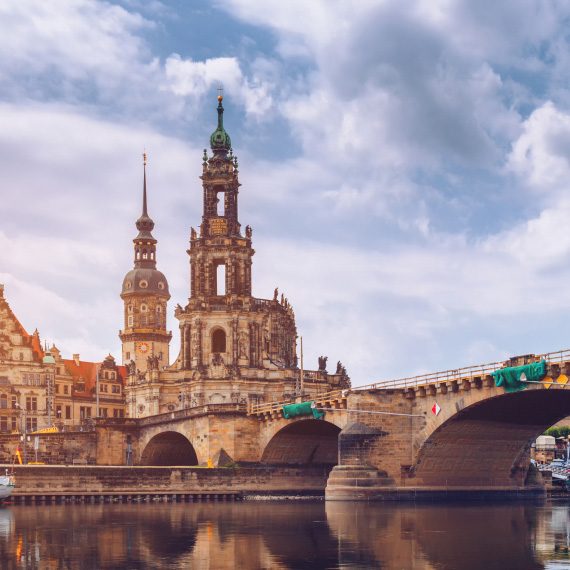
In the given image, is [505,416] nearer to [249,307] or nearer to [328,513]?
[328,513]

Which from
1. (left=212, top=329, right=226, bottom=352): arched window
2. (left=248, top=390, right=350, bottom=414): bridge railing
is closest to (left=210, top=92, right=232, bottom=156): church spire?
(left=212, top=329, right=226, bottom=352): arched window

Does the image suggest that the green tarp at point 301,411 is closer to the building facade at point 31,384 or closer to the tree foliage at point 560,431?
the building facade at point 31,384

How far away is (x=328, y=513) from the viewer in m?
73.2

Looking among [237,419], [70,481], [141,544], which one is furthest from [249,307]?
[141,544]

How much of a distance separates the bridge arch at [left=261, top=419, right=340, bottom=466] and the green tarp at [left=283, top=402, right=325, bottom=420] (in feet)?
8.02

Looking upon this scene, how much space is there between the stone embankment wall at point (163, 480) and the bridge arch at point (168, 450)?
64.6ft

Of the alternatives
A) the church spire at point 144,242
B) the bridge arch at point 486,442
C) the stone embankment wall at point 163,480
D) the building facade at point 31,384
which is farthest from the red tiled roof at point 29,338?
the bridge arch at point 486,442

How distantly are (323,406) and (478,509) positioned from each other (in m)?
19.0

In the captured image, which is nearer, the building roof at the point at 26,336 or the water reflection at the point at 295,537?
the water reflection at the point at 295,537

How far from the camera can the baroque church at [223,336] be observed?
140375 millimetres

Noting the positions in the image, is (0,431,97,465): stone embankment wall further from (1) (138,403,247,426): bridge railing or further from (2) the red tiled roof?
(2) the red tiled roof

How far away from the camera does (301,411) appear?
3814 inches

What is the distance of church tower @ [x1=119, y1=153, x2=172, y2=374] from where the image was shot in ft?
607

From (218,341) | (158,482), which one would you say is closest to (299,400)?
(158,482)
